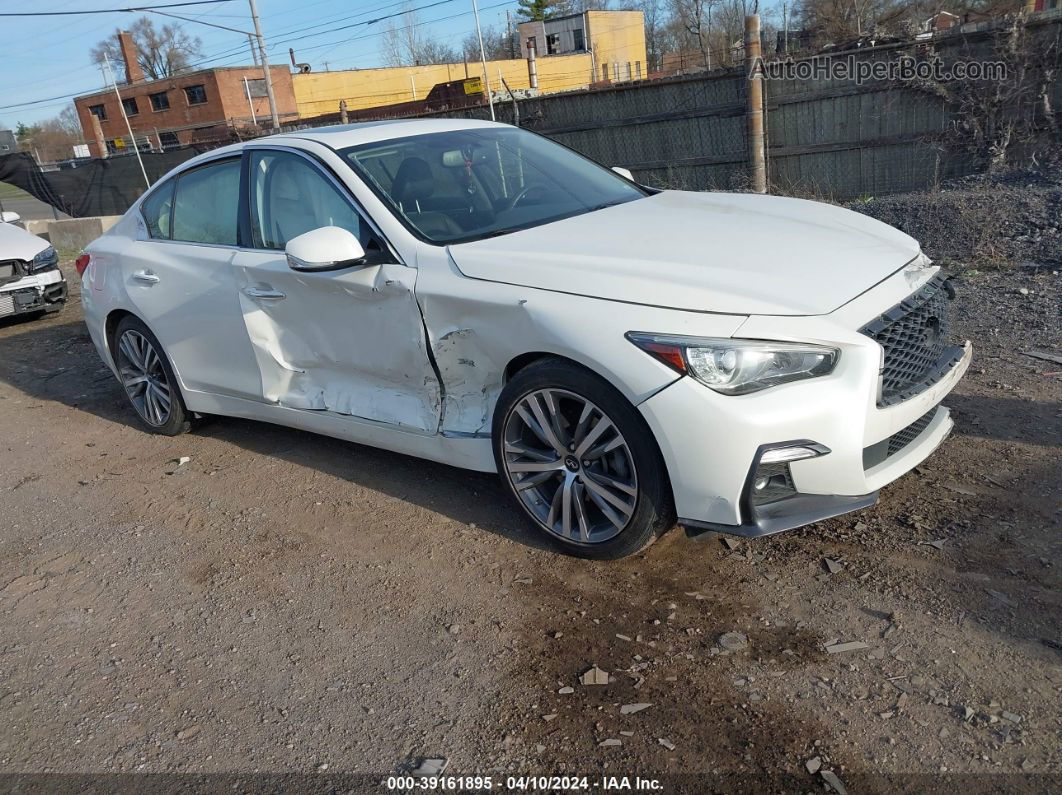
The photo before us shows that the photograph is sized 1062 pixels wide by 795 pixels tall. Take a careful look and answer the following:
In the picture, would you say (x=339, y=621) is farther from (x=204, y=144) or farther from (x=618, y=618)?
(x=204, y=144)

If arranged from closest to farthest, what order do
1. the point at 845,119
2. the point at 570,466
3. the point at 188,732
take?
the point at 188,732 < the point at 570,466 < the point at 845,119

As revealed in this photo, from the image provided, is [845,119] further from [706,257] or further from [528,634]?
[528,634]

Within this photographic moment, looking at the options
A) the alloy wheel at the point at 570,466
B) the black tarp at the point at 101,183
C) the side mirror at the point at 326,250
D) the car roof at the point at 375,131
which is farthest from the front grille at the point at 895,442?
the black tarp at the point at 101,183

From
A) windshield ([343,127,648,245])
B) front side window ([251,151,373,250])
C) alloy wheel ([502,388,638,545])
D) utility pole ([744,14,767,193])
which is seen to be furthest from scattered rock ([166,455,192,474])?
utility pole ([744,14,767,193])

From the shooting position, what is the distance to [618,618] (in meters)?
3.14

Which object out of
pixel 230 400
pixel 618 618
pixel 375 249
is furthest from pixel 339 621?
pixel 230 400

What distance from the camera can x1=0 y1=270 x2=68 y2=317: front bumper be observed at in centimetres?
946

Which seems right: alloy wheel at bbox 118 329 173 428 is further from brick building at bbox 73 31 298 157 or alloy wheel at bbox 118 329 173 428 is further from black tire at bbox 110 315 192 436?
brick building at bbox 73 31 298 157

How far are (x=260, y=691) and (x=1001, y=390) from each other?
13.2 ft

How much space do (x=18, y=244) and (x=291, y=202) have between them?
7000 mm

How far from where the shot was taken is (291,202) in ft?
14.6

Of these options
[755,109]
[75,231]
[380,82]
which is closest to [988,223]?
[755,109]

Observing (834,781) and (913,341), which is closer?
(834,781)

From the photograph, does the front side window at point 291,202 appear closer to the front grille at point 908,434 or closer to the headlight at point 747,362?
the headlight at point 747,362
